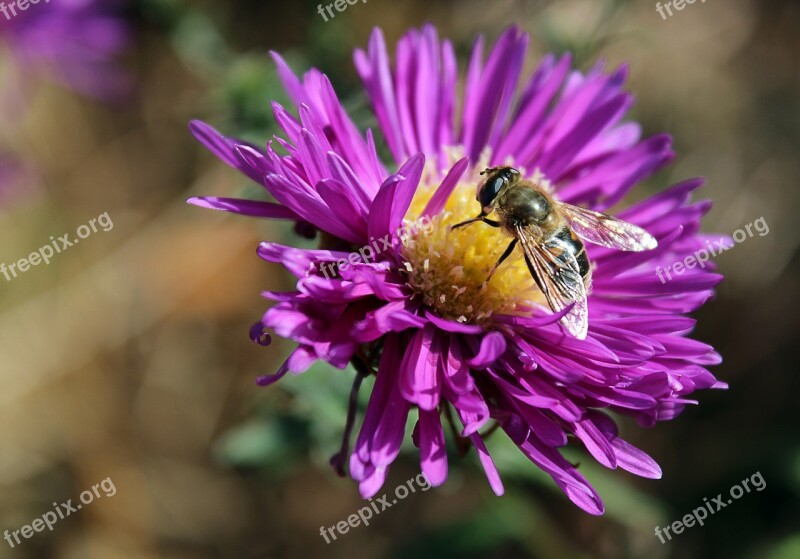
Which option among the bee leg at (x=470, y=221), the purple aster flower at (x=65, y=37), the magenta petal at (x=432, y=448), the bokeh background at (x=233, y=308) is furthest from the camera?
the purple aster flower at (x=65, y=37)

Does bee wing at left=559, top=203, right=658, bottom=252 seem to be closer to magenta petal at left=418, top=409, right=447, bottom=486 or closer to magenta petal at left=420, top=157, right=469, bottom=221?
magenta petal at left=420, top=157, right=469, bottom=221

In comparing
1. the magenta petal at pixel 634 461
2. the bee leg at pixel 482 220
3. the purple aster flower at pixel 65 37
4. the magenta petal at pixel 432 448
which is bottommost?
the magenta petal at pixel 634 461

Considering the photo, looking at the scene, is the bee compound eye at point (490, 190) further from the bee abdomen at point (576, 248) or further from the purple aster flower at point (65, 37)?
the purple aster flower at point (65, 37)

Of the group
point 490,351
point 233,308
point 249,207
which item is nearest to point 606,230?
point 490,351

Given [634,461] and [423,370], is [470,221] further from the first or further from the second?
[634,461]

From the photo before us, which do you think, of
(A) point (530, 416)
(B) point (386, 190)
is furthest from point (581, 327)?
(B) point (386, 190)

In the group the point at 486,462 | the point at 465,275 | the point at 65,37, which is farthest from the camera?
the point at 65,37

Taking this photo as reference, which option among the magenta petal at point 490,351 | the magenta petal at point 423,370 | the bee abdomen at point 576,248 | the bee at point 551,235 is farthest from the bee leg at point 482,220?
the magenta petal at point 490,351
